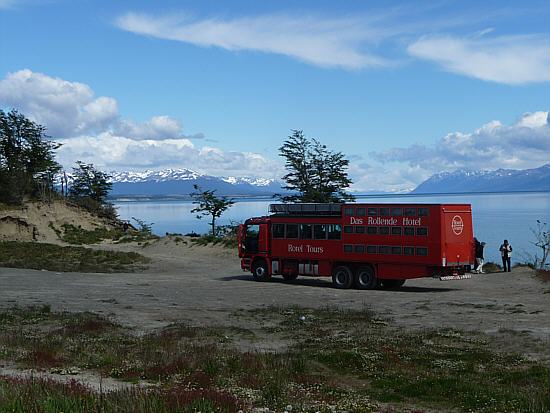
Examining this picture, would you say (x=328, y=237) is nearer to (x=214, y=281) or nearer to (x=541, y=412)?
(x=214, y=281)

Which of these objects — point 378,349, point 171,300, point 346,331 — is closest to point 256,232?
point 171,300

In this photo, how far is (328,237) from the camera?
3366cm

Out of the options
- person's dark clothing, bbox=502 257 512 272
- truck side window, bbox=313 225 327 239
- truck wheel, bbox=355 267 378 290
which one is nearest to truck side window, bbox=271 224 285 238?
truck side window, bbox=313 225 327 239

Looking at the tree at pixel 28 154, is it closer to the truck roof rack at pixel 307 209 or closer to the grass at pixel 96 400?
the truck roof rack at pixel 307 209

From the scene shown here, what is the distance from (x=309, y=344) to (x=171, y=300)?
12.4 metres

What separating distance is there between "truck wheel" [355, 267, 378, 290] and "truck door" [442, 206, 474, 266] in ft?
12.2

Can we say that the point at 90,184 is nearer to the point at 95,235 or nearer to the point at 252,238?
the point at 95,235

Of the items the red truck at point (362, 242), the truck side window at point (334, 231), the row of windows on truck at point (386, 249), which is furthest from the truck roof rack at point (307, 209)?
the row of windows on truck at point (386, 249)

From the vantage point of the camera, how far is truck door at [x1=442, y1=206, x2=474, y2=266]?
99.0 ft

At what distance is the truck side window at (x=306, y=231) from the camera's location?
1352 inches

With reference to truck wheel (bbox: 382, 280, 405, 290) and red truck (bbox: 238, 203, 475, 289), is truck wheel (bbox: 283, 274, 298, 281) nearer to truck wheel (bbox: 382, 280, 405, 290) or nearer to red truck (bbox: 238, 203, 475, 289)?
red truck (bbox: 238, 203, 475, 289)

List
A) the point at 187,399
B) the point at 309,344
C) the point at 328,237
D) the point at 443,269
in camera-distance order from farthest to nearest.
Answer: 1. the point at 328,237
2. the point at 443,269
3. the point at 309,344
4. the point at 187,399

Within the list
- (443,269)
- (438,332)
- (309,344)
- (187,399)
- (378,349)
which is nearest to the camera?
(187,399)

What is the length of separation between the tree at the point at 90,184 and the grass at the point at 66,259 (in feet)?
154
